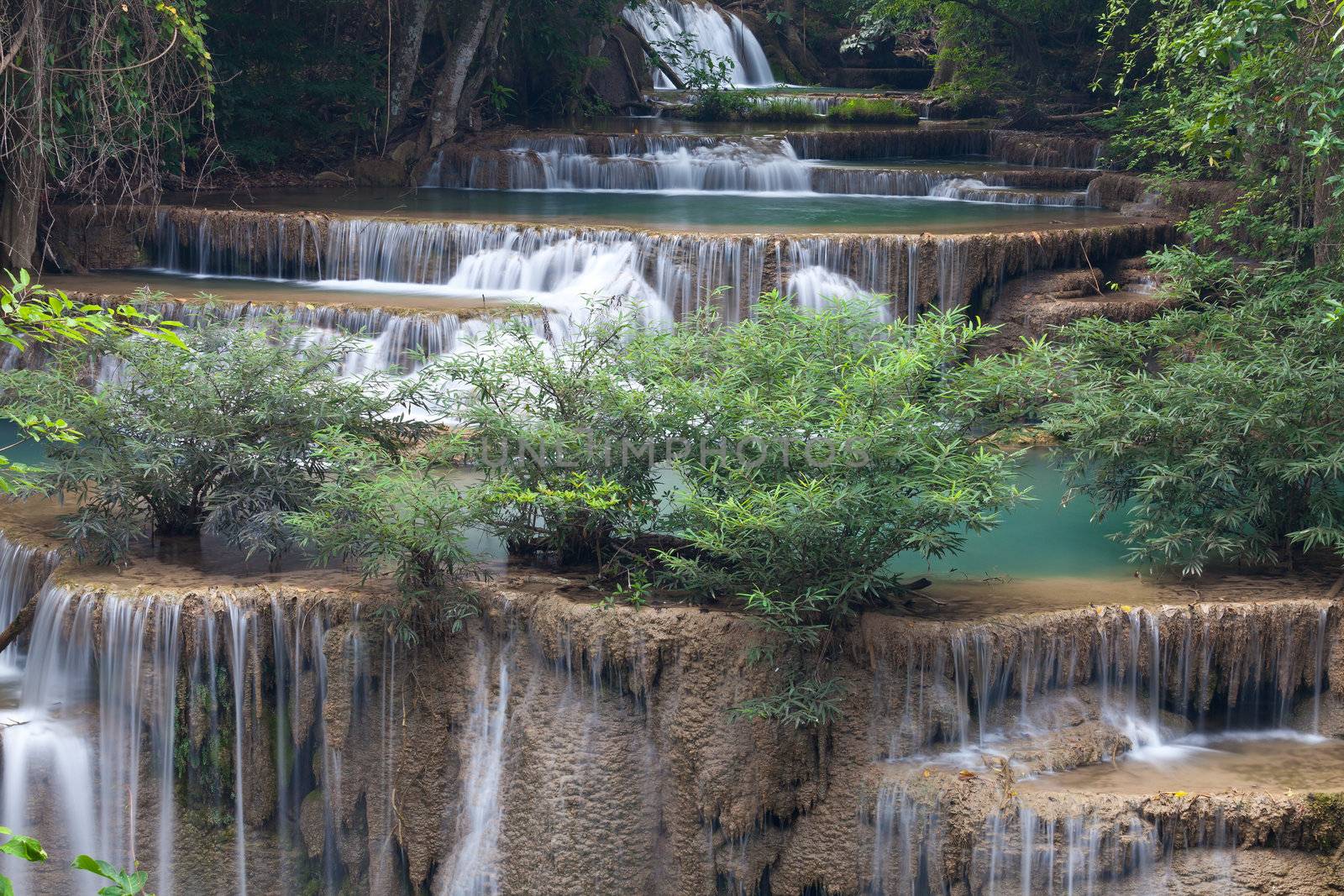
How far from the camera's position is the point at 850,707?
6.84 metres

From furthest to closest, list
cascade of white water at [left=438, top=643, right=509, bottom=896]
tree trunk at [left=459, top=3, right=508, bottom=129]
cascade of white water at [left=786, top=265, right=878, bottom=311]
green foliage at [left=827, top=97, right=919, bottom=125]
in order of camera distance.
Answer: green foliage at [left=827, top=97, right=919, bottom=125] < tree trunk at [left=459, top=3, right=508, bottom=129] < cascade of white water at [left=786, top=265, right=878, bottom=311] < cascade of white water at [left=438, top=643, right=509, bottom=896]

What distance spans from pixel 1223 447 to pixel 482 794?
15.0ft

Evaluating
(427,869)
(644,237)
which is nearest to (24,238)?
(644,237)

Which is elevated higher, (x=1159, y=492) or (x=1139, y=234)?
(x=1139, y=234)

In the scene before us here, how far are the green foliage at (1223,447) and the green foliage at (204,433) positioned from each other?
13.6 feet

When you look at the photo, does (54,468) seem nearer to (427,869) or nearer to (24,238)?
(427,869)

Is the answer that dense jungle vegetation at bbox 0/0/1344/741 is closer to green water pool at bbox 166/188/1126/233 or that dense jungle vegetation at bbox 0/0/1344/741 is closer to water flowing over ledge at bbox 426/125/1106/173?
green water pool at bbox 166/188/1126/233

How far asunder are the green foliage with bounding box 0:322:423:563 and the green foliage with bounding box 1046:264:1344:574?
414 cm

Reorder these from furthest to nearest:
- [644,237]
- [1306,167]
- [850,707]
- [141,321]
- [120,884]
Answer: [644,237]
[141,321]
[1306,167]
[850,707]
[120,884]

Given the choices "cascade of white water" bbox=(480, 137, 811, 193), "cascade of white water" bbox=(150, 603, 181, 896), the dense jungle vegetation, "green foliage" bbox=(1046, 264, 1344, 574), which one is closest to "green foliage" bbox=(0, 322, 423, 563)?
the dense jungle vegetation

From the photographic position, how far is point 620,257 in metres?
13.2

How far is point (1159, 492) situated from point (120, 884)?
6419 millimetres

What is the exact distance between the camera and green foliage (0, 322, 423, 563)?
7652mm

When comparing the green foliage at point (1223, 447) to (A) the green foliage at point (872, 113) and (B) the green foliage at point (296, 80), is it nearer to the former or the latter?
(B) the green foliage at point (296, 80)
